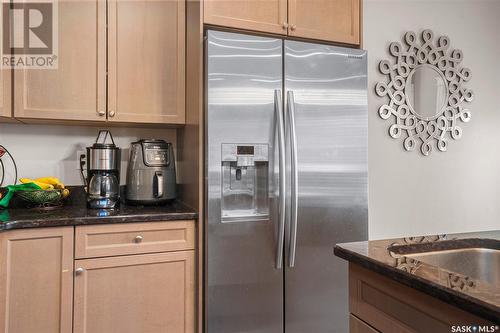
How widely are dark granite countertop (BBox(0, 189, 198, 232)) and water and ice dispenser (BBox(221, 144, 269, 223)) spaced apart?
0.20 metres

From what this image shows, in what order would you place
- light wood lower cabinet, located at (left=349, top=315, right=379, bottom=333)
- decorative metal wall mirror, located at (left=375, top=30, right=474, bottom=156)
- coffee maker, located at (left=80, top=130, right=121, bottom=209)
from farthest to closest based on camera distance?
decorative metal wall mirror, located at (left=375, top=30, right=474, bottom=156), coffee maker, located at (left=80, top=130, right=121, bottom=209), light wood lower cabinet, located at (left=349, top=315, right=379, bottom=333)

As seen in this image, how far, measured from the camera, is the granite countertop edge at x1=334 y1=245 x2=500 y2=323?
0.64m

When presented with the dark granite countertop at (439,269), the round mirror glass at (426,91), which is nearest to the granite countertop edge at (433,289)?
the dark granite countertop at (439,269)

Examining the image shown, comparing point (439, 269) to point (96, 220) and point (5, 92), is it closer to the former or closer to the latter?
point (96, 220)

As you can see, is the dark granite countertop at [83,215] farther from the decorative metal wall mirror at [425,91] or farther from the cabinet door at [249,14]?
the decorative metal wall mirror at [425,91]

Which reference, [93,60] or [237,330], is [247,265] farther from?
[93,60]

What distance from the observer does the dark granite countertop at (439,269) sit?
0.67 metres

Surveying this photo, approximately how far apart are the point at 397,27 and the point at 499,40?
1.13 m

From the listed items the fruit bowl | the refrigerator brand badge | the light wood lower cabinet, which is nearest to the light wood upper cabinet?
the refrigerator brand badge

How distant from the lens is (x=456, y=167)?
3.01 m

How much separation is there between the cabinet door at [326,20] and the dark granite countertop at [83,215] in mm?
1196

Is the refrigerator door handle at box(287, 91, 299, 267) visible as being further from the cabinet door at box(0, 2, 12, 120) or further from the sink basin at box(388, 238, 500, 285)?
the cabinet door at box(0, 2, 12, 120)

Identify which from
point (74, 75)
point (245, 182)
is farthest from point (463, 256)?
point (74, 75)

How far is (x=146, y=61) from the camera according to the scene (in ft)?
6.74
